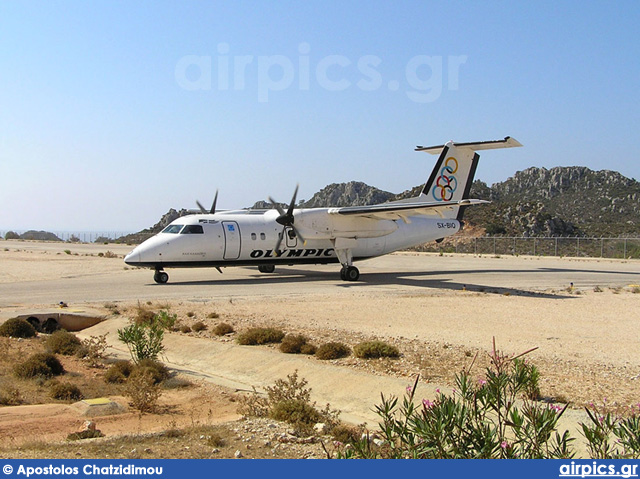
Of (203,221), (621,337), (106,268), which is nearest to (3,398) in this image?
(621,337)

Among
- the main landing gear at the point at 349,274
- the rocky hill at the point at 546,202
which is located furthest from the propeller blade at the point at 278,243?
the rocky hill at the point at 546,202

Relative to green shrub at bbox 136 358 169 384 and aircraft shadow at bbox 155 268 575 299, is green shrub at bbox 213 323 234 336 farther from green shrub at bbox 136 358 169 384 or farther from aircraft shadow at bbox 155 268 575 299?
aircraft shadow at bbox 155 268 575 299

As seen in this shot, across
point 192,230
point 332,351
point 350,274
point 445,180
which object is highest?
point 445,180

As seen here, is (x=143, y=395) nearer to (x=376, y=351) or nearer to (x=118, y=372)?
(x=118, y=372)

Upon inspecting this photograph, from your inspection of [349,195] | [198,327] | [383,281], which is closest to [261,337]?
[198,327]

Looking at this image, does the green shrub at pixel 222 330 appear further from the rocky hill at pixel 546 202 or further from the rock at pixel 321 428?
the rocky hill at pixel 546 202

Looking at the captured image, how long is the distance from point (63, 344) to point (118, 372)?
2.99m

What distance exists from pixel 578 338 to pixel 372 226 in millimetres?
16898

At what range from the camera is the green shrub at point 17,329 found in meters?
15.0

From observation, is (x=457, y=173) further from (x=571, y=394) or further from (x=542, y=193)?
(x=542, y=193)

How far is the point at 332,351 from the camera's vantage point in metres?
12.4

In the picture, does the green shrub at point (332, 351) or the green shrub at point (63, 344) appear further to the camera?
the green shrub at point (63, 344)

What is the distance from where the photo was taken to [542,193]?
101m

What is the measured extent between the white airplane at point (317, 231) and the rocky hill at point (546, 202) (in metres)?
27.4
